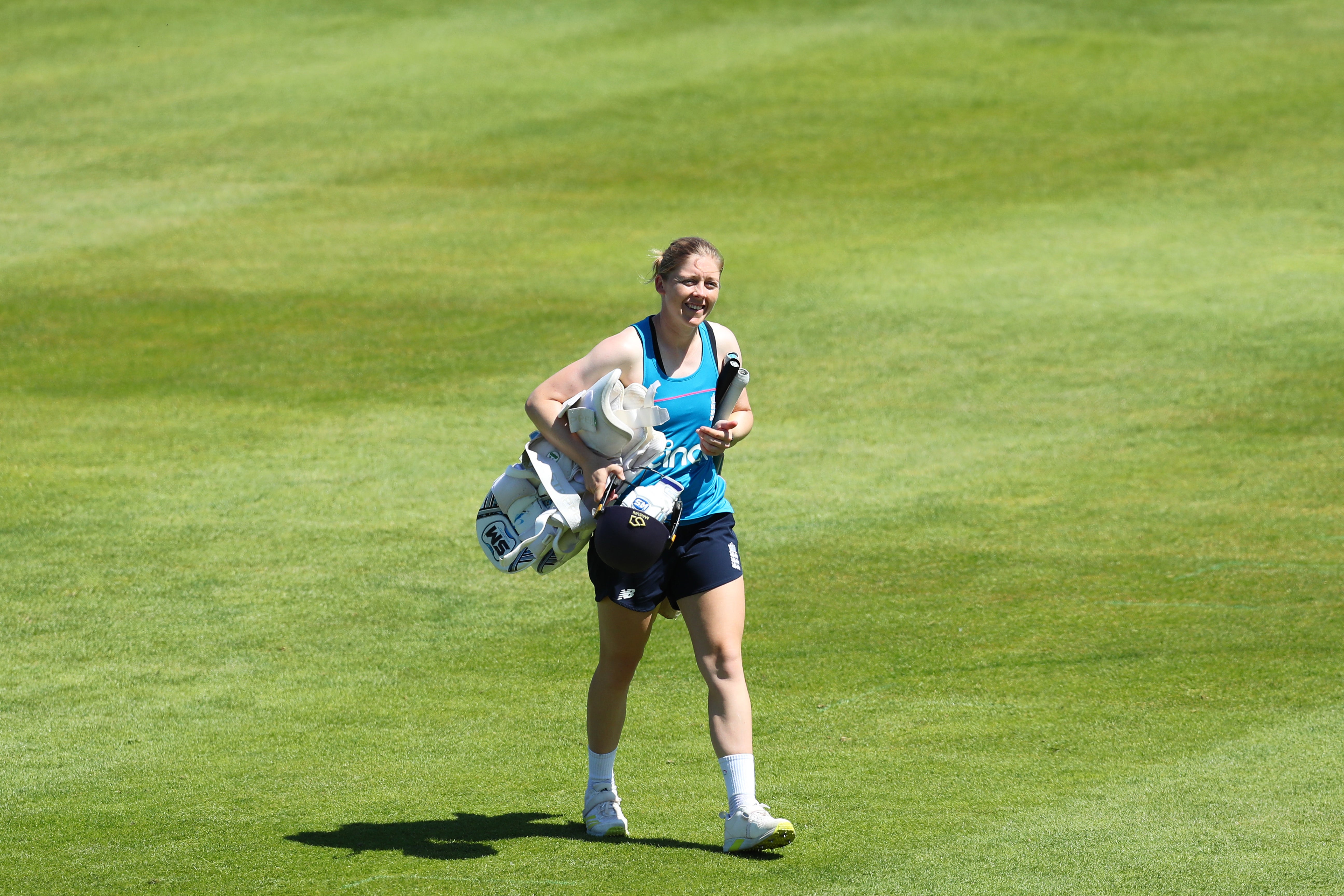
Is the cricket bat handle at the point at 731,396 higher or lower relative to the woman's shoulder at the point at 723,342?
lower

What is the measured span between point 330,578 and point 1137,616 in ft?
15.5

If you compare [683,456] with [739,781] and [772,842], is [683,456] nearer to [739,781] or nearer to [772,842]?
[739,781]

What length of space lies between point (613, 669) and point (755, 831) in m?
0.87

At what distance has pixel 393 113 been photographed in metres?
23.6

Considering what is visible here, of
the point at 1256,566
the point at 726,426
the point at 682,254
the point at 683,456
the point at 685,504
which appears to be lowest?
the point at 1256,566

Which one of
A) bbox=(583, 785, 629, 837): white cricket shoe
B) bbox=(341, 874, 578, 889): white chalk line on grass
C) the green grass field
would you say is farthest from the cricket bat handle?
bbox=(341, 874, 578, 889): white chalk line on grass

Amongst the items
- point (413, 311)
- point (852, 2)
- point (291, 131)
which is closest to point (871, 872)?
point (413, 311)

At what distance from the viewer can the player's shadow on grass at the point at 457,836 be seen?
634 centimetres

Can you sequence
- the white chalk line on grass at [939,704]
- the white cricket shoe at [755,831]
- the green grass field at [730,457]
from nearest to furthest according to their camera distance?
the white cricket shoe at [755,831]
the green grass field at [730,457]
the white chalk line on grass at [939,704]

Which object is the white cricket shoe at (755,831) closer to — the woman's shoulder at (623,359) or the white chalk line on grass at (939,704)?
the woman's shoulder at (623,359)

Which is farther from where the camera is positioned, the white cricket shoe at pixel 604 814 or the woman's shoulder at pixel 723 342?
the woman's shoulder at pixel 723 342

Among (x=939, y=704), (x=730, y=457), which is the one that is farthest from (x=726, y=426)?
(x=730, y=457)

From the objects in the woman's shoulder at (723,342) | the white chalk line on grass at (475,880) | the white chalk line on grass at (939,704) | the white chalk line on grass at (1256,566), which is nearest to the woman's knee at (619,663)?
the white chalk line on grass at (475,880)

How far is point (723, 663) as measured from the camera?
636 centimetres
